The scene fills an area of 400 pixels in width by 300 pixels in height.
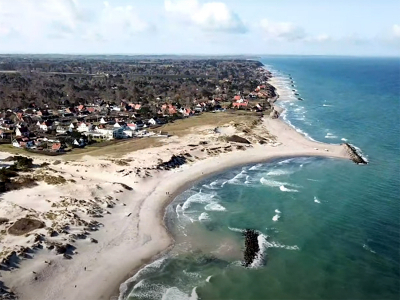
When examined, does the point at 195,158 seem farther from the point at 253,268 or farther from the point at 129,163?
the point at 253,268

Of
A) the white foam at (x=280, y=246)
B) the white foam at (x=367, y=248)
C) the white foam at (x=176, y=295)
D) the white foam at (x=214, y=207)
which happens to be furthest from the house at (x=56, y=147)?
the white foam at (x=367, y=248)

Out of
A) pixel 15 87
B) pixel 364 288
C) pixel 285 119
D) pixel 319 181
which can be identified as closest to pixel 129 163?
pixel 319 181

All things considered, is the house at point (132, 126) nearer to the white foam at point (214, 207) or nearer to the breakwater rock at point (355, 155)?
the breakwater rock at point (355, 155)

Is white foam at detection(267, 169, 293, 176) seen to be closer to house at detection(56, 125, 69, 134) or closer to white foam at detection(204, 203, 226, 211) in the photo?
white foam at detection(204, 203, 226, 211)

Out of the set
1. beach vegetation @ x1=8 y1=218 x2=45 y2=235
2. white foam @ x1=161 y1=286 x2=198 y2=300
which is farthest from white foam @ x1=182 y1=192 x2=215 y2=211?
white foam @ x1=161 y1=286 x2=198 y2=300

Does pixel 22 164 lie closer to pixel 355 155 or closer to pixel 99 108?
pixel 355 155

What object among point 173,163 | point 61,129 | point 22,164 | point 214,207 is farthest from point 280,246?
point 61,129
